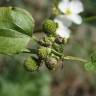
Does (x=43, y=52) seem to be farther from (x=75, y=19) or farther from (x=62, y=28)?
(x=75, y=19)

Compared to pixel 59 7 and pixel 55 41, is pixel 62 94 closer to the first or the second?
pixel 59 7

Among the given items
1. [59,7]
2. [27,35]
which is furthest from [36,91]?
[27,35]

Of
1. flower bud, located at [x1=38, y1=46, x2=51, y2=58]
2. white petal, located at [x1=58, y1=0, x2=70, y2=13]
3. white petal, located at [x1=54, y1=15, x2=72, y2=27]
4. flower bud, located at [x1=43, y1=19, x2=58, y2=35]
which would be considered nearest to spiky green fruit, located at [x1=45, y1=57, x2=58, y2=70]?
flower bud, located at [x1=38, y1=46, x2=51, y2=58]

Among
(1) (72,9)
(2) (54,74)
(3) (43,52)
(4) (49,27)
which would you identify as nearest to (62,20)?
(1) (72,9)

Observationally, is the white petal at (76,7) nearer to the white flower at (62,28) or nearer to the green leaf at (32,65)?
the white flower at (62,28)

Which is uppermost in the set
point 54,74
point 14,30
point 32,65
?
point 14,30
